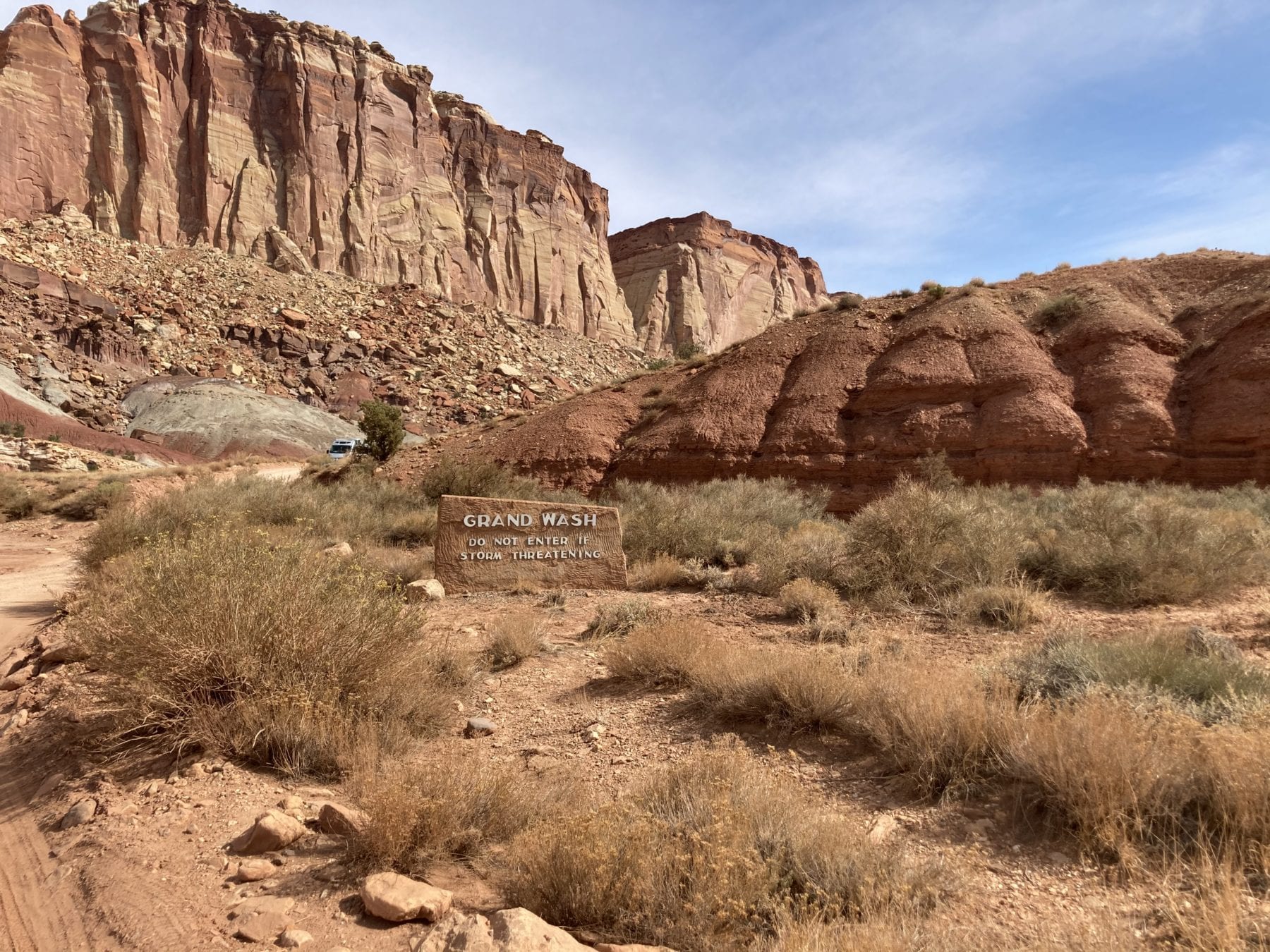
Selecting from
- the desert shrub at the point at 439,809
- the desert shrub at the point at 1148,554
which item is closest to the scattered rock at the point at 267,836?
the desert shrub at the point at 439,809

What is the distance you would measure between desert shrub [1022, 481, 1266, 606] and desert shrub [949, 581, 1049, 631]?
113cm

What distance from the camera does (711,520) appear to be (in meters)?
11.7

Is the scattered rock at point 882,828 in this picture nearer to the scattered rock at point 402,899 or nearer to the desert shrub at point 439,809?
the desert shrub at point 439,809

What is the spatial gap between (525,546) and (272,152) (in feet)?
207

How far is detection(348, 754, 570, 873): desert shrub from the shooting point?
2.92m

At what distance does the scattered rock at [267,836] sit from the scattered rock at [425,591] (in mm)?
4798

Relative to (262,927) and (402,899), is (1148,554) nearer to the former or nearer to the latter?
(402,899)

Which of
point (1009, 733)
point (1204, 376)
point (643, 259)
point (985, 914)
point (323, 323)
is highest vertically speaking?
point (643, 259)

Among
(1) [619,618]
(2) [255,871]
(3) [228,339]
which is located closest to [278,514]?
(1) [619,618]

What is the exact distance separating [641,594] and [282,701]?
5516 mm

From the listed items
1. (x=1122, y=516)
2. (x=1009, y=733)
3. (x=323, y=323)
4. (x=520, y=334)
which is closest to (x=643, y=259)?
(x=520, y=334)

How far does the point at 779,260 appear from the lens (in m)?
104

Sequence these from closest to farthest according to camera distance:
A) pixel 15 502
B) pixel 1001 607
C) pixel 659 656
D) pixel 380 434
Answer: pixel 659 656 < pixel 1001 607 < pixel 15 502 < pixel 380 434

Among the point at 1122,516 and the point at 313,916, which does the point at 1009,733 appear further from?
the point at 1122,516
